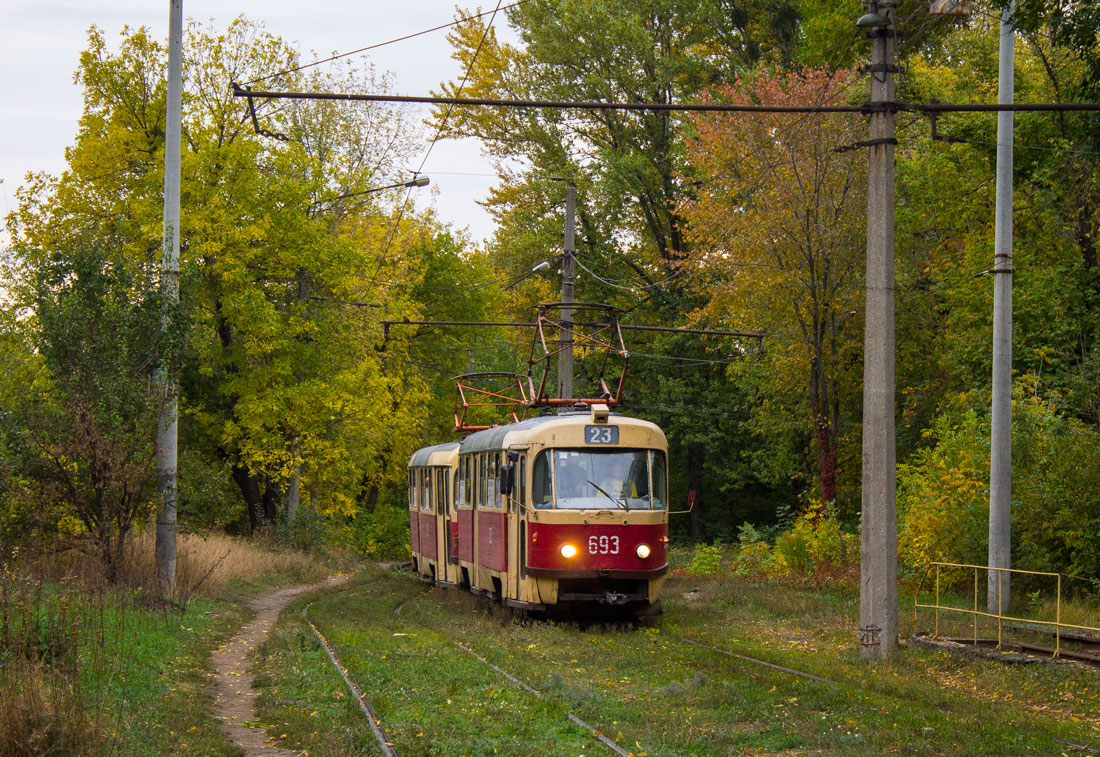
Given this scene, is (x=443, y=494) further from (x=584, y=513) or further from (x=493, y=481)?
(x=584, y=513)

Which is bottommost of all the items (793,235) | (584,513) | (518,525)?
(518,525)

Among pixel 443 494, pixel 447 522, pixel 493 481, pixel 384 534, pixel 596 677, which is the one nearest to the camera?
pixel 596 677

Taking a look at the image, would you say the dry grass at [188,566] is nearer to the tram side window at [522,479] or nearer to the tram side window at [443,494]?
the tram side window at [443,494]

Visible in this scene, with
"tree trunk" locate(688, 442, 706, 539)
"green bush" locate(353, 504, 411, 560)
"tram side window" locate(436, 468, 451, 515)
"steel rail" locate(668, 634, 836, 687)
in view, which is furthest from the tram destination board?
"green bush" locate(353, 504, 411, 560)

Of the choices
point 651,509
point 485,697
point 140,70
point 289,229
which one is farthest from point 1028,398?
point 140,70

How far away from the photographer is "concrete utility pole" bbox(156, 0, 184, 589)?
17766 millimetres

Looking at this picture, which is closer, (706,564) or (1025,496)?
(1025,496)

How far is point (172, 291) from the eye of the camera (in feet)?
57.6

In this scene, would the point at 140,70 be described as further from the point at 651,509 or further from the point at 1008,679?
the point at 1008,679

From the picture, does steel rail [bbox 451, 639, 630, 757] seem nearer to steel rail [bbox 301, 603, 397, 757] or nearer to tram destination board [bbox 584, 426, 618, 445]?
steel rail [bbox 301, 603, 397, 757]

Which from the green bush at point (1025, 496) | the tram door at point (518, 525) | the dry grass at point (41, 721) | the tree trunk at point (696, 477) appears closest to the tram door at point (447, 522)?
the tram door at point (518, 525)

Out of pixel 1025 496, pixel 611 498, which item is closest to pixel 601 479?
pixel 611 498

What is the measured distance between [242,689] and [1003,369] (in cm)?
1153

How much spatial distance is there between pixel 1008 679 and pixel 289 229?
23203 mm
